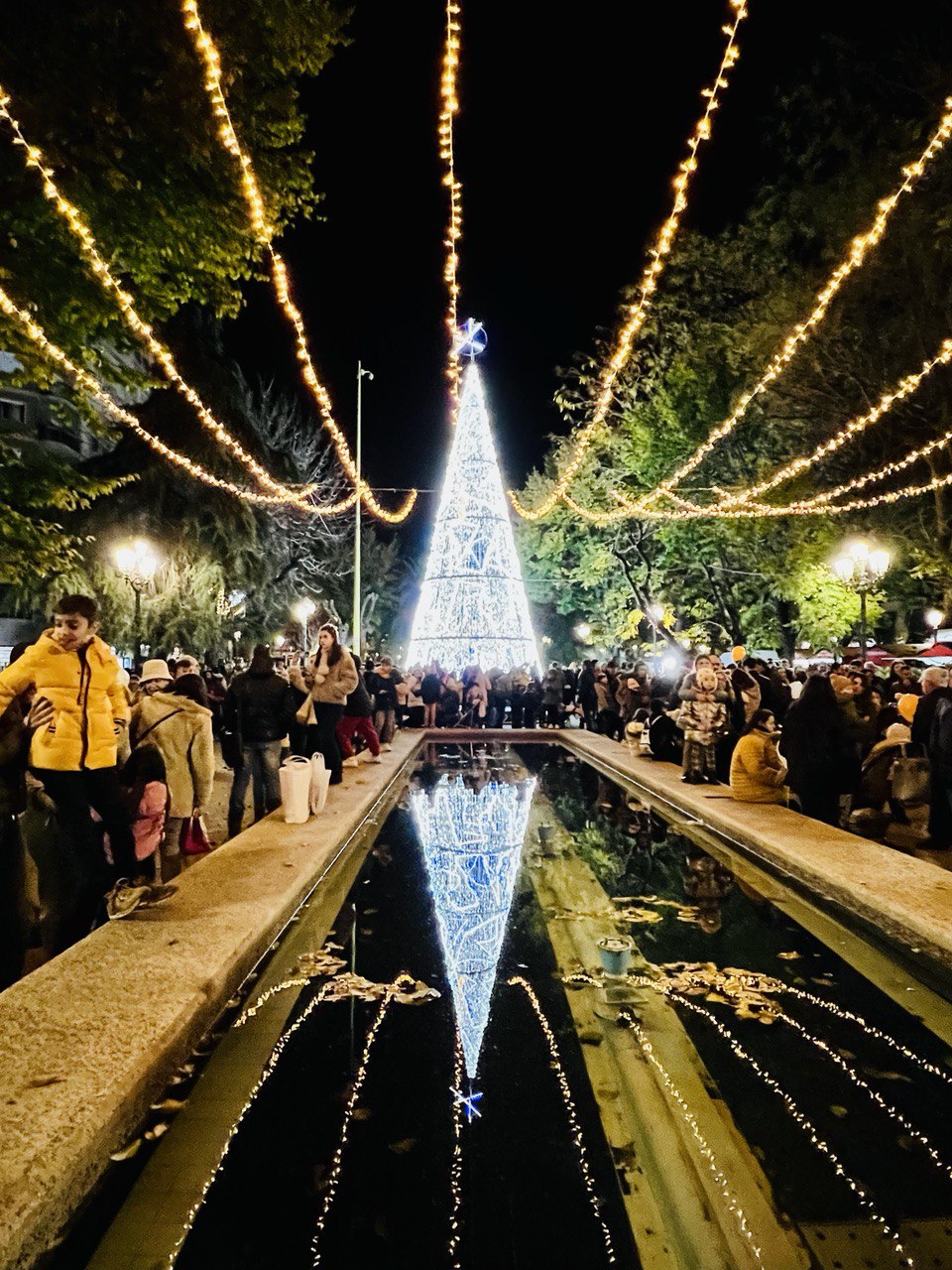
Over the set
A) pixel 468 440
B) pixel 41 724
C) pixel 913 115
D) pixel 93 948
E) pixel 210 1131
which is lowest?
pixel 210 1131

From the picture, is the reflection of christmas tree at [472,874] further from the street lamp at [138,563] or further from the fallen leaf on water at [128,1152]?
the street lamp at [138,563]

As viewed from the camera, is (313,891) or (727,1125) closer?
(727,1125)

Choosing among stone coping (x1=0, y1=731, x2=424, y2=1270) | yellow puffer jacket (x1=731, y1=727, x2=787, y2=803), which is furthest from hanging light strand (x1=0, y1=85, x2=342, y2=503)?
yellow puffer jacket (x1=731, y1=727, x2=787, y2=803)

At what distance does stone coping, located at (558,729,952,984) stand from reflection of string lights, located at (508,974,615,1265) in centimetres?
235

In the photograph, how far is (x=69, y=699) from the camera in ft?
16.2

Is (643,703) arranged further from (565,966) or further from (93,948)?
(93,948)

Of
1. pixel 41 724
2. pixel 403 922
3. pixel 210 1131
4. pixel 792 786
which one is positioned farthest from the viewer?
pixel 792 786

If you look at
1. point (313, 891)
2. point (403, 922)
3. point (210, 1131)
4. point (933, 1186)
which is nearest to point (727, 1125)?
point (933, 1186)

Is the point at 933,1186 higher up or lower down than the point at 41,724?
lower down

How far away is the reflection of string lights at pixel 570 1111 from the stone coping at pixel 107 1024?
Result: 1643mm

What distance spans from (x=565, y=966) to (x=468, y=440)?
20.3m

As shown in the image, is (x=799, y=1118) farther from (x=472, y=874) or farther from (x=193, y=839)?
(x=193, y=839)

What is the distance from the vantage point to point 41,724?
15.8 feet

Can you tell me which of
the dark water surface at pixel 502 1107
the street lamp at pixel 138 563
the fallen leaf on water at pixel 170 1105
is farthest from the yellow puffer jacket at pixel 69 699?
the street lamp at pixel 138 563
